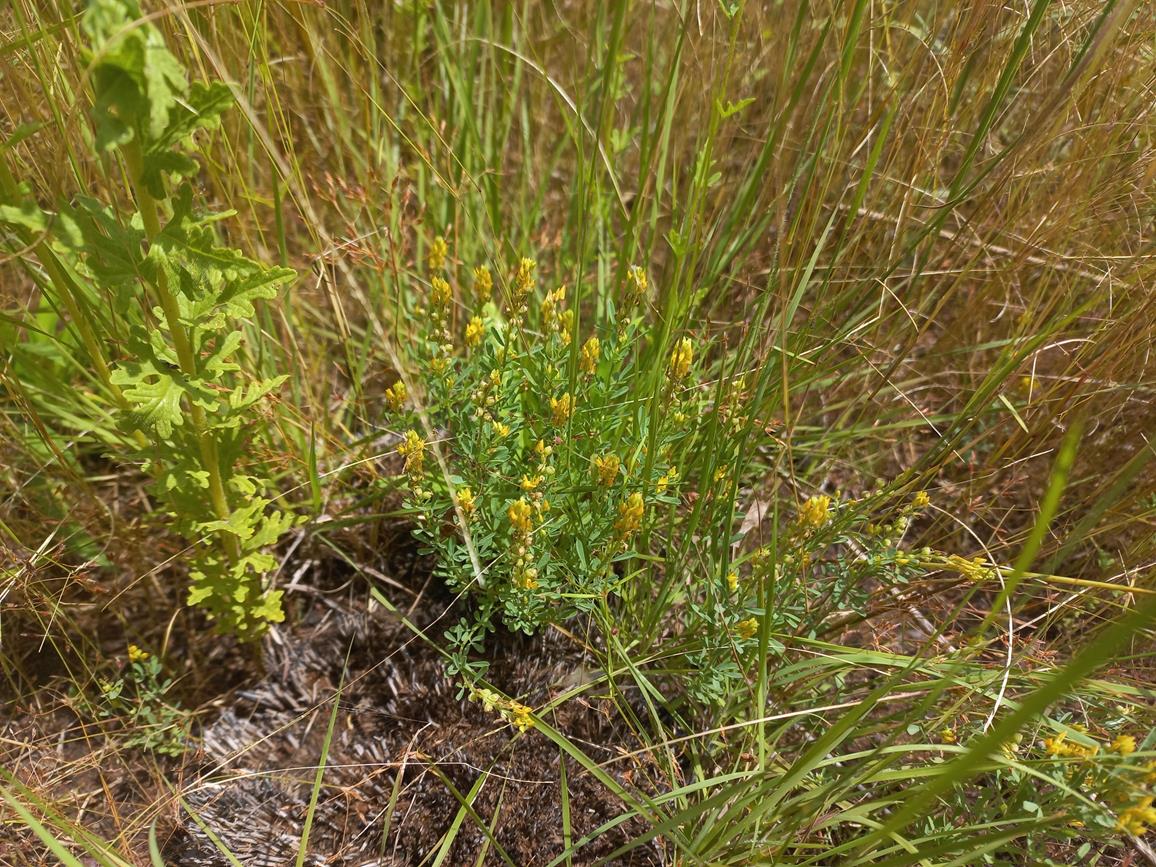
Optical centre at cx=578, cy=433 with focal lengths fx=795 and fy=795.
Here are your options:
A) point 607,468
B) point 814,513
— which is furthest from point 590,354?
point 814,513

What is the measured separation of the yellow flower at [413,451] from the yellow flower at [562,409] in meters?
0.24

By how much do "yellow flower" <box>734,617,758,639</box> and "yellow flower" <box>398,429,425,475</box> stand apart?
2.09 ft

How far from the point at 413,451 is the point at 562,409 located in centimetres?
27

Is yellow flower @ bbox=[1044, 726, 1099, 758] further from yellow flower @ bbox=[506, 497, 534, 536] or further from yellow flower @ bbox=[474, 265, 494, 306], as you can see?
yellow flower @ bbox=[474, 265, 494, 306]

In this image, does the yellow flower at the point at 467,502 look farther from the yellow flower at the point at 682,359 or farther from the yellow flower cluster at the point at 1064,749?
the yellow flower cluster at the point at 1064,749

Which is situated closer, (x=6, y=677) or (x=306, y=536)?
(x=6, y=677)

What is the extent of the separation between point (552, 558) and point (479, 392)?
345 mm

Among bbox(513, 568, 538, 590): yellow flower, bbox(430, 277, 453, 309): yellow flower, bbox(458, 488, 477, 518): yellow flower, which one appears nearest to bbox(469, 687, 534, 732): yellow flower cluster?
bbox(513, 568, 538, 590): yellow flower

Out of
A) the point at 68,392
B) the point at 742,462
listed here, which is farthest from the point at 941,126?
the point at 68,392

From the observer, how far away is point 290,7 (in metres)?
1.79

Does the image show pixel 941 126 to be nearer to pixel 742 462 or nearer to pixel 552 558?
pixel 742 462

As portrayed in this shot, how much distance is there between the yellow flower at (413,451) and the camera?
1359mm

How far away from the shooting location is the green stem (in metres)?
1.05

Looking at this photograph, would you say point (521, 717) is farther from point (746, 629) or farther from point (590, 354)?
point (590, 354)
